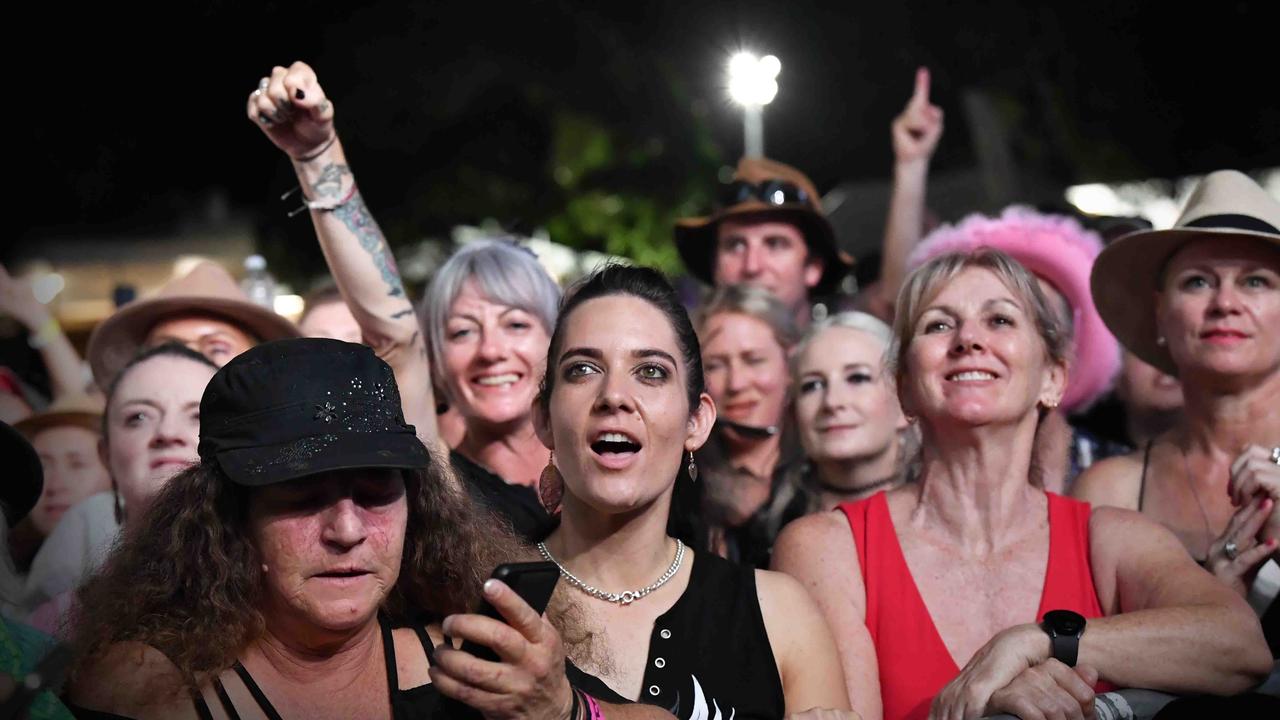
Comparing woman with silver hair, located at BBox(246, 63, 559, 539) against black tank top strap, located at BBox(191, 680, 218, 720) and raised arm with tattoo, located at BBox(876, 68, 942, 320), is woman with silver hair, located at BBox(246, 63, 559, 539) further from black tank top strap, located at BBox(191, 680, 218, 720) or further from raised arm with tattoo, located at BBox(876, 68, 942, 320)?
raised arm with tattoo, located at BBox(876, 68, 942, 320)

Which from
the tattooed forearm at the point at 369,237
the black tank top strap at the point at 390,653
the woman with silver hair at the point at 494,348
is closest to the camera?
the black tank top strap at the point at 390,653

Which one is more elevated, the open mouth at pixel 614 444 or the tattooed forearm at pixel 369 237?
the tattooed forearm at pixel 369 237

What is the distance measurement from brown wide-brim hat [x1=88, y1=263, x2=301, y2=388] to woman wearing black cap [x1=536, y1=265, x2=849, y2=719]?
1.87 meters

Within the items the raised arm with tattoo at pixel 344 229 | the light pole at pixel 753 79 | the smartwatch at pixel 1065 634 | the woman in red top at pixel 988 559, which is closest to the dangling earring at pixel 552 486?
the raised arm with tattoo at pixel 344 229

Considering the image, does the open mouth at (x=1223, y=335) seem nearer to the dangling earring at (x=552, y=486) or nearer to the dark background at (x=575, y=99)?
the dangling earring at (x=552, y=486)

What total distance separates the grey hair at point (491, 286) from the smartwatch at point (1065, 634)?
1.89 meters

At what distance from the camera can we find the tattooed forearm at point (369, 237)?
3439mm

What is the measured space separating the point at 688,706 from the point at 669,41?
26.2 feet

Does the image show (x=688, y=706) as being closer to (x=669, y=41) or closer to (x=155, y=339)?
(x=155, y=339)

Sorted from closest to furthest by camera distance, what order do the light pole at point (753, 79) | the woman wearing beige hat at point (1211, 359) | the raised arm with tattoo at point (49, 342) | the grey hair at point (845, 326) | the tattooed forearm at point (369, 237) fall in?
the tattooed forearm at point (369, 237), the woman wearing beige hat at point (1211, 359), the grey hair at point (845, 326), the raised arm with tattoo at point (49, 342), the light pole at point (753, 79)

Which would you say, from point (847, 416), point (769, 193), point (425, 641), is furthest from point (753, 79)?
point (425, 641)

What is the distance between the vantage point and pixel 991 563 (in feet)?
10.8

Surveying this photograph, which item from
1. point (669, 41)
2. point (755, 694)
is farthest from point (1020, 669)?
point (669, 41)

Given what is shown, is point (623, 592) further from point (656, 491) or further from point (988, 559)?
point (988, 559)
